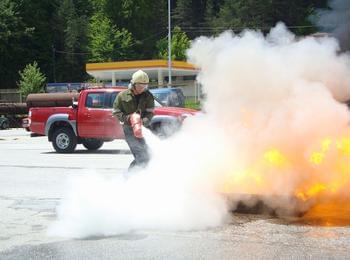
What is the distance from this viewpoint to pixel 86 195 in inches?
282

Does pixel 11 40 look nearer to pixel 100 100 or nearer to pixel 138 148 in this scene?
pixel 100 100

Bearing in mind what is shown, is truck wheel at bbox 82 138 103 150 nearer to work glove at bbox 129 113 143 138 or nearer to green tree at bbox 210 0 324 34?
green tree at bbox 210 0 324 34

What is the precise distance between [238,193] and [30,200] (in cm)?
355

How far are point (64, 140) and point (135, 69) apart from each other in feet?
122

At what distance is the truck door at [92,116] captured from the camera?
1605 centimetres

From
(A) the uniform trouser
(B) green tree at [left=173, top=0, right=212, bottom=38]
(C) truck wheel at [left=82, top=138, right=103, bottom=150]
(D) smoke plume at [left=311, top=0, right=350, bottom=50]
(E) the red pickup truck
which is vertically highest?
(B) green tree at [left=173, top=0, right=212, bottom=38]

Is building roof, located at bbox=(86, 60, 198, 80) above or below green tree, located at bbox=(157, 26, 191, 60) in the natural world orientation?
below


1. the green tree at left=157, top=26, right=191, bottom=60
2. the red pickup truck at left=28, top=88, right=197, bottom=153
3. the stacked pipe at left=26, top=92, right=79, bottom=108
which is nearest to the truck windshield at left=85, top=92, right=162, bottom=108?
the red pickup truck at left=28, top=88, right=197, bottom=153

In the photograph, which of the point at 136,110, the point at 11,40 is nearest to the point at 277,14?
the point at 136,110

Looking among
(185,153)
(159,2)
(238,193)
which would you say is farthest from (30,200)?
(159,2)

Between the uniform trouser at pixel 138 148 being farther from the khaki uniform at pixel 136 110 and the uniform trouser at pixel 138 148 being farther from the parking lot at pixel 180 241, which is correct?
the parking lot at pixel 180 241

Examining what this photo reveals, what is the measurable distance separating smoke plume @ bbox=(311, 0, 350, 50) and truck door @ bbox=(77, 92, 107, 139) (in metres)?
9.43

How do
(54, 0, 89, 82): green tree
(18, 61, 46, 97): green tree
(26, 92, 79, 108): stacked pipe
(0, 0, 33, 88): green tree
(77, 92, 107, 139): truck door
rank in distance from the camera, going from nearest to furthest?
(77, 92, 107, 139): truck door < (26, 92, 79, 108): stacked pipe < (18, 61, 46, 97): green tree < (0, 0, 33, 88): green tree < (54, 0, 89, 82): green tree

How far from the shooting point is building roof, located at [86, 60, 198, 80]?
52812 millimetres
